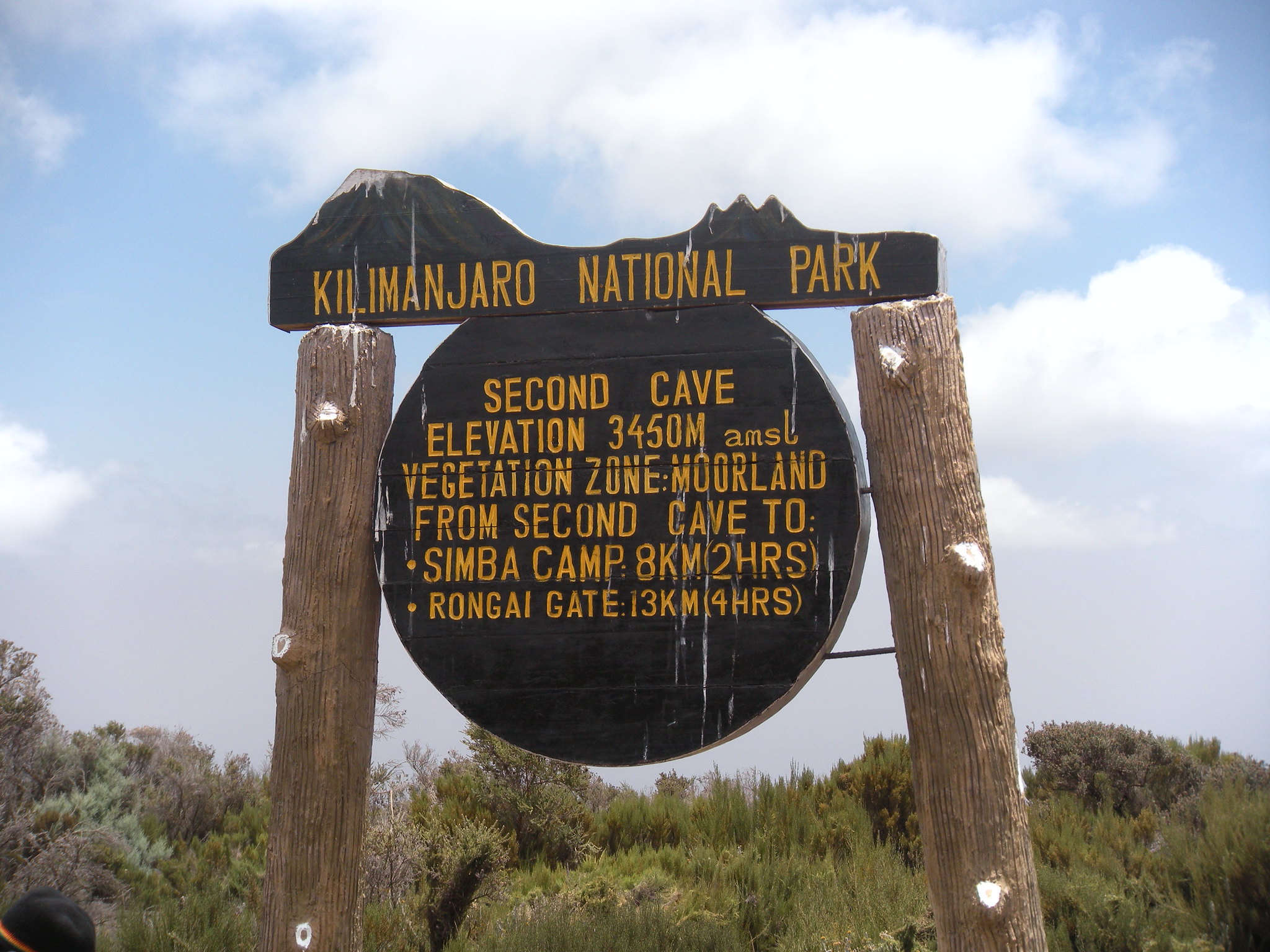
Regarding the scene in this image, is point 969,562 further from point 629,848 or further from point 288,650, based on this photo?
point 629,848

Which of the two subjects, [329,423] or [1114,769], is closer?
[329,423]

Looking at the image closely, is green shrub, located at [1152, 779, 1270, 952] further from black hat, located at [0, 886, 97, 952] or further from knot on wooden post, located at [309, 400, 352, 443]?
black hat, located at [0, 886, 97, 952]

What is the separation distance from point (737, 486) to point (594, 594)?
69cm

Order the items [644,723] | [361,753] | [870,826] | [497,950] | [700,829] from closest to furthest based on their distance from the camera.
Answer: [644,723] → [361,753] → [497,950] → [870,826] → [700,829]

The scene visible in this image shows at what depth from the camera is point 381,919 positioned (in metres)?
5.74

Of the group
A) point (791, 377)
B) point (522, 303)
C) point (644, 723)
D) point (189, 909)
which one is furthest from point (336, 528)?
point (189, 909)

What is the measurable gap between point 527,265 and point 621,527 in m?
1.19

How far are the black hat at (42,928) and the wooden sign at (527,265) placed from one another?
102 inches

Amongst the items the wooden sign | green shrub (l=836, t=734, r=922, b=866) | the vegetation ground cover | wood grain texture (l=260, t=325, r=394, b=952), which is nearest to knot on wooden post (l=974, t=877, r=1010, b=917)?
the vegetation ground cover

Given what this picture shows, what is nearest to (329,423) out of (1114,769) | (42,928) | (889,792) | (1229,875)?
(42,928)

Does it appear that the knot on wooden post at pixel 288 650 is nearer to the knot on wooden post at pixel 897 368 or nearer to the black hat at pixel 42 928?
the black hat at pixel 42 928

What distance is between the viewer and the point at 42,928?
2387 mm

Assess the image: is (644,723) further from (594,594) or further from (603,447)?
(603,447)

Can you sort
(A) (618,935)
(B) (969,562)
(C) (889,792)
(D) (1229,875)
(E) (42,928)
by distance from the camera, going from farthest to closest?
1. (C) (889,792)
2. (A) (618,935)
3. (D) (1229,875)
4. (B) (969,562)
5. (E) (42,928)
